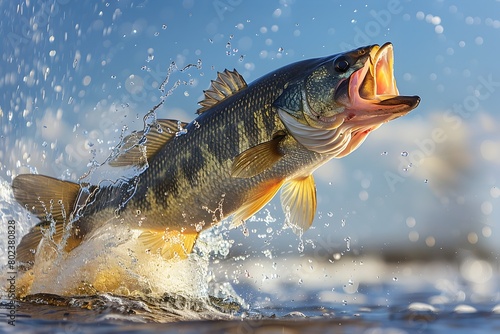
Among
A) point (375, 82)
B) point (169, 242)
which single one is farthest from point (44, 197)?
point (375, 82)

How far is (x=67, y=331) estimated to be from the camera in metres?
3.33

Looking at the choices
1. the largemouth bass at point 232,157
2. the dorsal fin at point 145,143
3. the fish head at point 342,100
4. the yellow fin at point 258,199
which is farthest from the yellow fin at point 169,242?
the fish head at point 342,100

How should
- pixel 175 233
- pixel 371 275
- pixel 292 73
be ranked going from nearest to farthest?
pixel 292 73
pixel 175 233
pixel 371 275

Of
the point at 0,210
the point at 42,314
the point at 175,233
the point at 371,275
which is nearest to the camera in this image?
the point at 42,314

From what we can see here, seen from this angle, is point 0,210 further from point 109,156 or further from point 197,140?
point 197,140

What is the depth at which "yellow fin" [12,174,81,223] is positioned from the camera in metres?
5.18

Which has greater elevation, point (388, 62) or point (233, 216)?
point (388, 62)

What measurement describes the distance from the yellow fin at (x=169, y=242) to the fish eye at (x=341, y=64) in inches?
65.4

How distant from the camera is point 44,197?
5191mm

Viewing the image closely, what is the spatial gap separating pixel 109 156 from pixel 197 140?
0.97 metres

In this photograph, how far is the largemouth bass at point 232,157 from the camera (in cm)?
429

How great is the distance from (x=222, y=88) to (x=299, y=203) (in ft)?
3.53

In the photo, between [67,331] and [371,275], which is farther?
[371,275]

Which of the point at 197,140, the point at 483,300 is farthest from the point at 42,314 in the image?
the point at 483,300
